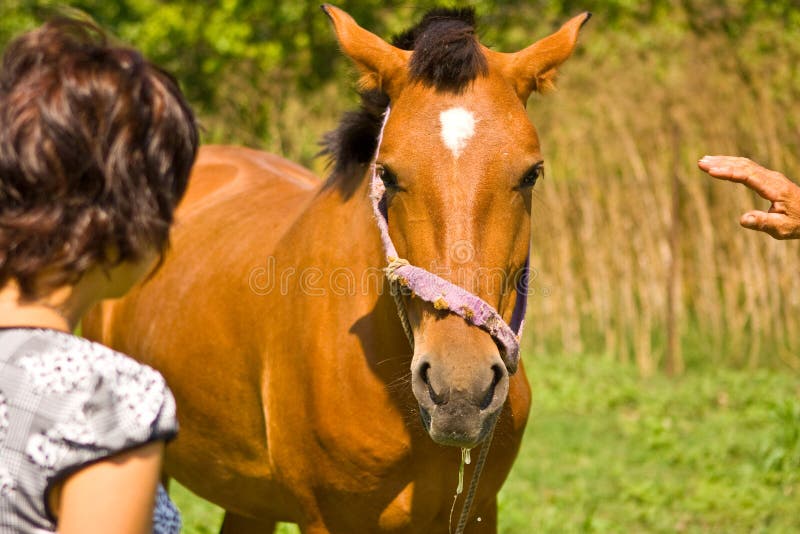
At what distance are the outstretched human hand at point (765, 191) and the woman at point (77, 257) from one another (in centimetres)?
187

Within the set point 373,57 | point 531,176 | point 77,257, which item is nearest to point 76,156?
point 77,257

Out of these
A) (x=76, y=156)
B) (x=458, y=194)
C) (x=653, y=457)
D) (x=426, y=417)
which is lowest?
(x=653, y=457)

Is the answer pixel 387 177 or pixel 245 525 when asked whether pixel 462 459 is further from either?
pixel 245 525

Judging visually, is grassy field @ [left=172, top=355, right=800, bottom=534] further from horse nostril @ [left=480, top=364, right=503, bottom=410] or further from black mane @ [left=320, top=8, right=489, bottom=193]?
horse nostril @ [left=480, top=364, right=503, bottom=410]

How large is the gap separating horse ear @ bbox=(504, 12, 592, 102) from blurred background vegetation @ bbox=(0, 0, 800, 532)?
2.82m

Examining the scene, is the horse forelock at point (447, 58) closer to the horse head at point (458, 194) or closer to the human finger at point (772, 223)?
the horse head at point (458, 194)

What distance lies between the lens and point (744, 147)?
8484 millimetres

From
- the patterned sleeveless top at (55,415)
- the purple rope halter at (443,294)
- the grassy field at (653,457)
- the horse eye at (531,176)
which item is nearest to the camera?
the patterned sleeveless top at (55,415)

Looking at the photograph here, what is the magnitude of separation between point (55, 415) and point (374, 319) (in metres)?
1.80

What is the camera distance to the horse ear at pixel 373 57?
296 centimetres

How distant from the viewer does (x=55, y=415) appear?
1272 millimetres

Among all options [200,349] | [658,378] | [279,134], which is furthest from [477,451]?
[279,134]

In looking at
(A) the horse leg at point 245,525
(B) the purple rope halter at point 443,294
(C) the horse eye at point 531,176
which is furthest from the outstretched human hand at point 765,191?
(A) the horse leg at point 245,525

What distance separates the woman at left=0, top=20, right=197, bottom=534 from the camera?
1.27 meters
